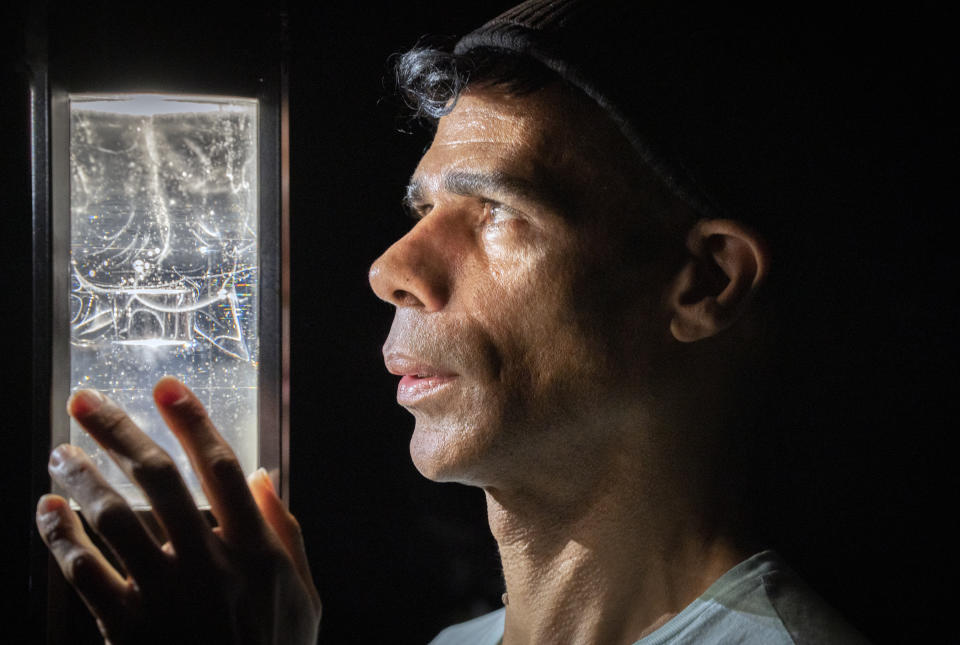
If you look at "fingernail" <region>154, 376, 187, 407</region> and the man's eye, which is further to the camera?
the man's eye

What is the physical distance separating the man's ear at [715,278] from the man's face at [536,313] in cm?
4

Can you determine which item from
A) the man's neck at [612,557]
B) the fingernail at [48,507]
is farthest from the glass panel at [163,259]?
the man's neck at [612,557]

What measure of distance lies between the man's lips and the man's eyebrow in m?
0.30

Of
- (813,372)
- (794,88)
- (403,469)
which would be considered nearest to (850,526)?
(813,372)

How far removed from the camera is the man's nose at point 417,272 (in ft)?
3.69

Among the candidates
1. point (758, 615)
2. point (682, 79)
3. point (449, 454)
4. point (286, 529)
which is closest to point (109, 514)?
point (286, 529)

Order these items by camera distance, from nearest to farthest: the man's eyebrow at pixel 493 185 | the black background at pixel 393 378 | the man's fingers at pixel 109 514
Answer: the man's fingers at pixel 109 514
the man's eyebrow at pixel 493 185
the black background at pixel 393 378

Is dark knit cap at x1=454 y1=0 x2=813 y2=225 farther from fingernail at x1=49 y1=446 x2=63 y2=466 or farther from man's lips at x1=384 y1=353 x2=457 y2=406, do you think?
fingernail at x1=49 y1=446 x2=63 y2=466

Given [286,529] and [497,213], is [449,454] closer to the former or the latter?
[286,529]

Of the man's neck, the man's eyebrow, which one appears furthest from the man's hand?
the man's eyebrow

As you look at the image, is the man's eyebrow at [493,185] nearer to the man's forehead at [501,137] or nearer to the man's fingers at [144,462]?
the man's forehead at [501,137]

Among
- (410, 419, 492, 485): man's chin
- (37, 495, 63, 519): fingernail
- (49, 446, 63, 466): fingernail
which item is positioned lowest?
(37, 495, 63, 519): fingernail

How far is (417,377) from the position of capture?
1155 millimetres

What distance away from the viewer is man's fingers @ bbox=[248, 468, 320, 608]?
1.07 m
